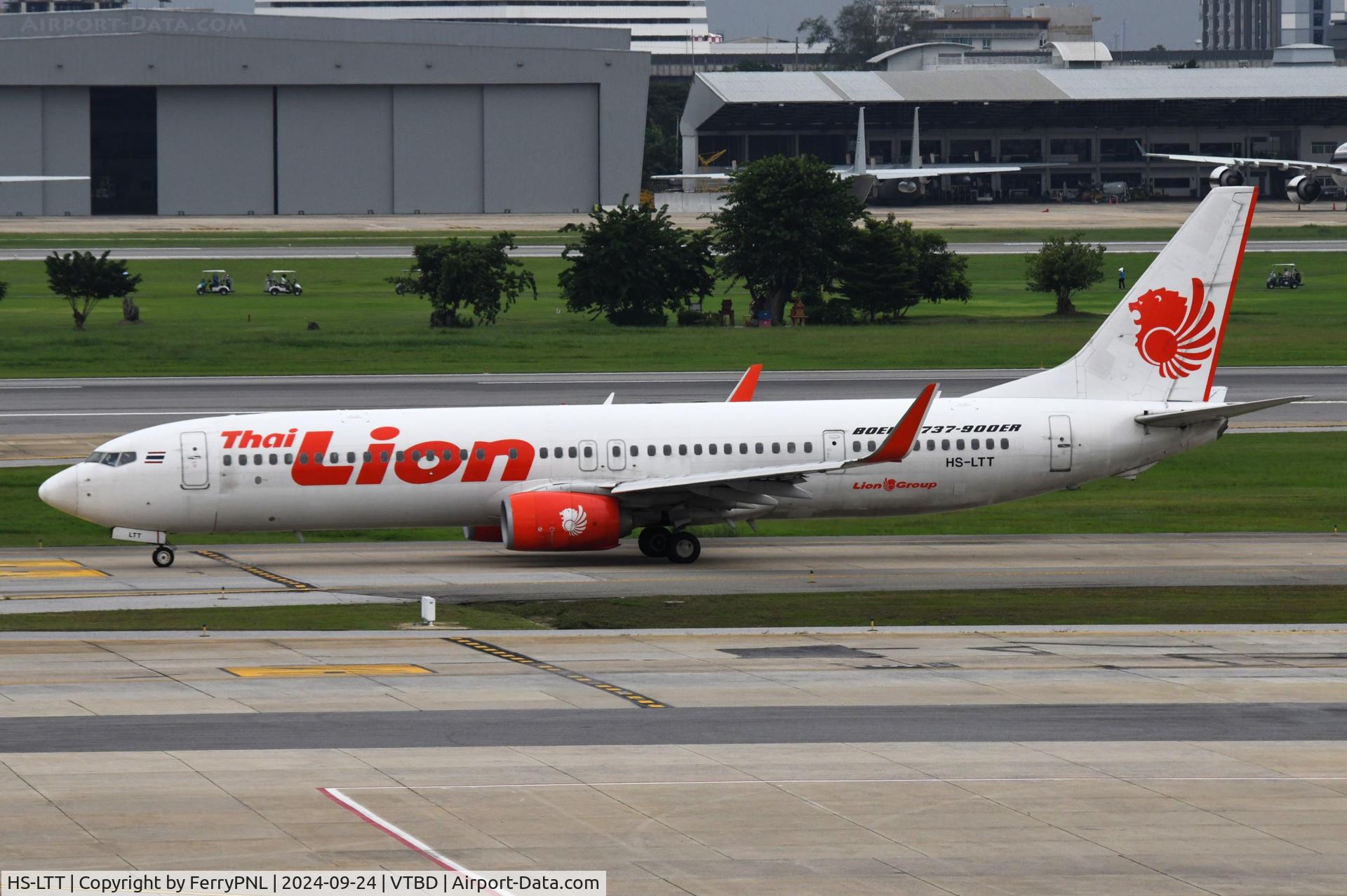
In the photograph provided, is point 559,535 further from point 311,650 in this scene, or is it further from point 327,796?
point 327,796

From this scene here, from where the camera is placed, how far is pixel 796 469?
40406mm

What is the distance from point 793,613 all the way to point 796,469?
5.36 metres

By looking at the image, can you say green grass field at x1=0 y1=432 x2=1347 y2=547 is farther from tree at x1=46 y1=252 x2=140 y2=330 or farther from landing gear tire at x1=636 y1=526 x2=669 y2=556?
tree at x1=46 y1=252 x2=140 y2=330

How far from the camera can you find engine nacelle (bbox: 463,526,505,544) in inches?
1699

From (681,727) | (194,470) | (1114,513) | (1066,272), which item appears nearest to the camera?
(681,727)

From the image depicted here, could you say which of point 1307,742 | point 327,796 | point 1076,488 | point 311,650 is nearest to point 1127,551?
point 1076,488

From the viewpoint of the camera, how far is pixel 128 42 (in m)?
168

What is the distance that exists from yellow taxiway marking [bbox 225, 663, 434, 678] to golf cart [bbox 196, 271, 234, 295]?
291ft

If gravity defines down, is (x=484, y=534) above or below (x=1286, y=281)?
below

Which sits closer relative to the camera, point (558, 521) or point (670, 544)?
point (558, 521)

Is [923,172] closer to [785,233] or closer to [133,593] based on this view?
[785,233]

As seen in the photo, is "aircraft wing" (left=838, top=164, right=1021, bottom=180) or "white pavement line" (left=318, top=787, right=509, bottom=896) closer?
"white pavement line" (left=318, top=787, right=509, bottom=896)

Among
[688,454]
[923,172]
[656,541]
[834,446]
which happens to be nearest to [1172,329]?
[834,446]

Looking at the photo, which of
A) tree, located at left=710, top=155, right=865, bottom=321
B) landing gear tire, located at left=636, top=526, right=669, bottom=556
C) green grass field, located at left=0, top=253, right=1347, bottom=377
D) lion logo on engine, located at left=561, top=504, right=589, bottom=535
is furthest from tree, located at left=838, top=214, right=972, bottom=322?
lion logo on engine, located at left=561, top=504, right=589, bottom=535
